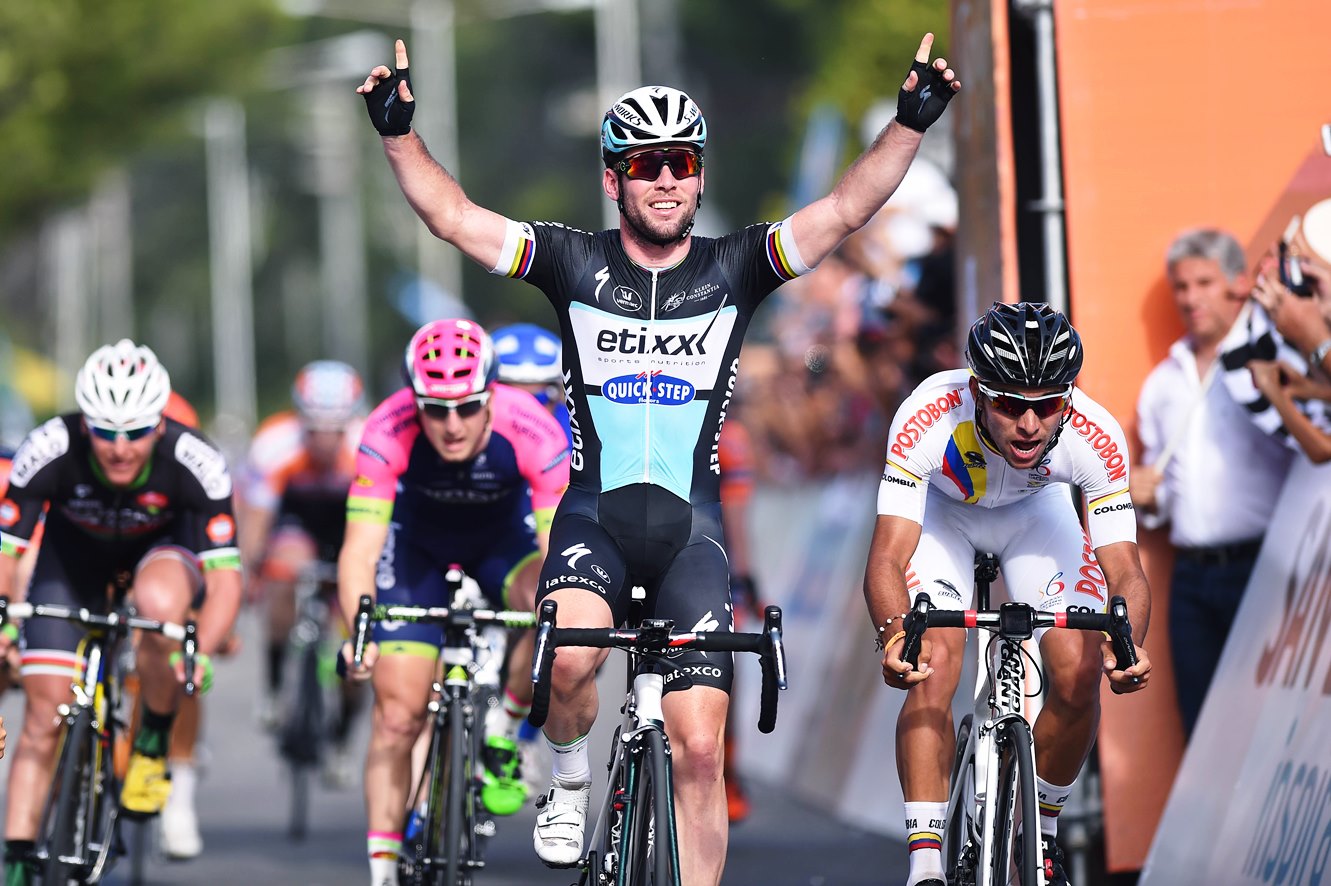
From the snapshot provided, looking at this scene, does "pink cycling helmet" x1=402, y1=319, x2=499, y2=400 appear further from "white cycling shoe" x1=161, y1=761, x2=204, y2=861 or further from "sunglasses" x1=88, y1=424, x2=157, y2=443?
"white cycling shoe" x1=161, y1=761, x2=204, y2=861

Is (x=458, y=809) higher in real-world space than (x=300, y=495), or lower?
lower

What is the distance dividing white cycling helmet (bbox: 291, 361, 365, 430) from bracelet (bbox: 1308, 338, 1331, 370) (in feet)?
22.5

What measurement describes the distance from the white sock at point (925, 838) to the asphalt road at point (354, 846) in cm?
328

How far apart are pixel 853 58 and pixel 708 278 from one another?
25.7 metres

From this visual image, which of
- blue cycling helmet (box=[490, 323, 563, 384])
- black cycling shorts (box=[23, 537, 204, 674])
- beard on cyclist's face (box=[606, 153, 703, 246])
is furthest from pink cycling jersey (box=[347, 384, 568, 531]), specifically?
beard on cyclist's face (box=[606, 153, 703, 246])

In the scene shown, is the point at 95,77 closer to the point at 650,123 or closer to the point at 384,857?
the point at 384,857

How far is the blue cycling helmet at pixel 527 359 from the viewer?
11125mm

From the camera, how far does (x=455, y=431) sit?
868cm

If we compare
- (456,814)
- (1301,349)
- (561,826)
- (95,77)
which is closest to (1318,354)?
(1301,349)

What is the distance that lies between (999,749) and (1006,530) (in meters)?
0.90

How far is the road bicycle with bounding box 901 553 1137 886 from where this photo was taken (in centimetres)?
637

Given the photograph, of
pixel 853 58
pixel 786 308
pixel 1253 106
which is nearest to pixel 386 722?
pixel 1253 106

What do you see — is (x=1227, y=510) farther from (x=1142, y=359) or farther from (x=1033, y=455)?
(x=1033, y=455)

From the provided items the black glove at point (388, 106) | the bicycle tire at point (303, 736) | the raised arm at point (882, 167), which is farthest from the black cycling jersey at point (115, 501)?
the raised arm at point (882, 167)
